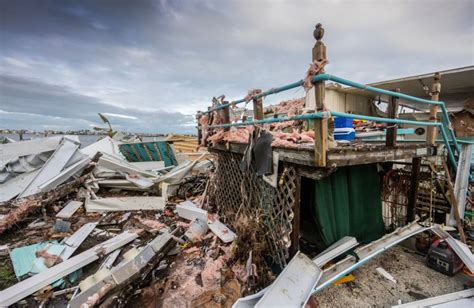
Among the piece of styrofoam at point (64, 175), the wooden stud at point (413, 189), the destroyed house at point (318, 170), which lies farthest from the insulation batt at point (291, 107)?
the piece of styrofoam at point (64, 175)

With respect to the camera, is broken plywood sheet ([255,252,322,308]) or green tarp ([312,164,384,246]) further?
green tarp ([312,164,384,246])

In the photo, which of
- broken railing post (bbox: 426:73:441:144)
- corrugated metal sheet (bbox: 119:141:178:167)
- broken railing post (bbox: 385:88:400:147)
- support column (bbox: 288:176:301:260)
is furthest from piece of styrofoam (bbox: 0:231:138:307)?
broken railing post (bbox: 426:73:441:144)

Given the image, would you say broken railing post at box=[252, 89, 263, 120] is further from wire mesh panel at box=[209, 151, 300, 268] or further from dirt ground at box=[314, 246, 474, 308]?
dirt ground at box=[314, 246, 474, 308]

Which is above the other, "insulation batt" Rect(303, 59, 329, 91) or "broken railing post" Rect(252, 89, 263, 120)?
"insulation batt" Rect(303, 59, 329, 91)

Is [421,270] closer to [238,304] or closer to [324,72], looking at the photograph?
[238,304]

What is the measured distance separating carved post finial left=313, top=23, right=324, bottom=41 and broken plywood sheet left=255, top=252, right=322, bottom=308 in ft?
7.46

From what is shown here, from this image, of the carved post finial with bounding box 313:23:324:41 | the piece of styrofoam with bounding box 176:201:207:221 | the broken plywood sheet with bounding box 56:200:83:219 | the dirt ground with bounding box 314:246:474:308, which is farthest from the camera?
the broken plywood sheet with bounding box 56:200:83:219

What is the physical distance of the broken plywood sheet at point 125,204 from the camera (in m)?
4.95

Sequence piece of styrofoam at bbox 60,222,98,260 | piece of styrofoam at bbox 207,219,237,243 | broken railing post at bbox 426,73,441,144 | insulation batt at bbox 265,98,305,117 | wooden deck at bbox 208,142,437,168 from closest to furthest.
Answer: wooden deck at bbox 208,142,437,168, insulation batt at bbox 265,98,305,117, broken railing post at bbox 426,73,441,144, piece of styrofoam at bbox 60,222,98,260, piece of styrofoam at bbox 207,219,237,243

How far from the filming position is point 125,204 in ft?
16.5

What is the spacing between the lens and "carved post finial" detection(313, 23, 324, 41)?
5.73ft

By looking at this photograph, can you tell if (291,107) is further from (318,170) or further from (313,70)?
(318,170)

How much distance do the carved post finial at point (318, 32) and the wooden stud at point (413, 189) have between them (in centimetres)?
301

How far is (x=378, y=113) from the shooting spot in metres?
8.88
